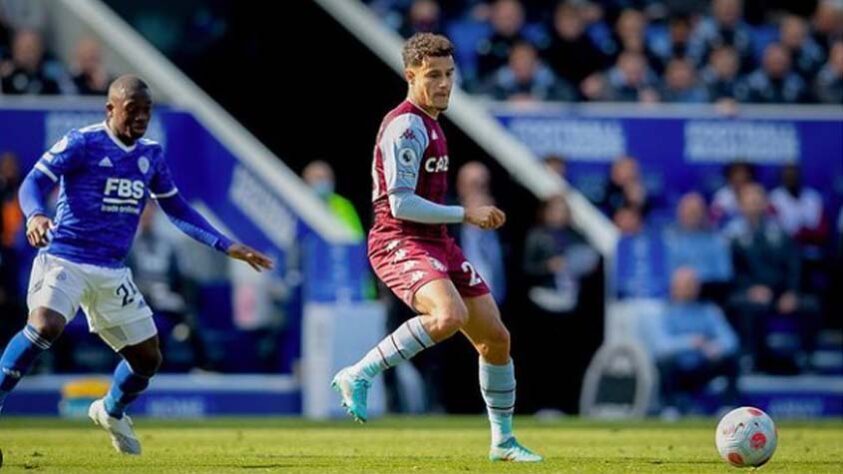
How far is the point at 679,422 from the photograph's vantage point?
61.6 ft

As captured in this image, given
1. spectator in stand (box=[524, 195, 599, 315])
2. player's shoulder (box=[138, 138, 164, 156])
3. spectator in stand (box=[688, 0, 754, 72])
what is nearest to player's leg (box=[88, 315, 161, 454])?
player's shoulder (box=[138, 138, 164, 156])

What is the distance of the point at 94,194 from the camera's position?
41.6 ft

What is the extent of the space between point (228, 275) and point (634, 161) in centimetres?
460

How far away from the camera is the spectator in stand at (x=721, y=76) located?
23.5m

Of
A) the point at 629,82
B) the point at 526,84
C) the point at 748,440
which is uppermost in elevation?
the point at 629,82

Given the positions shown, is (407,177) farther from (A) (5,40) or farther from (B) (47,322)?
(A) (5,40)

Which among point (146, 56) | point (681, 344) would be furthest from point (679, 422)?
point (146, 56)

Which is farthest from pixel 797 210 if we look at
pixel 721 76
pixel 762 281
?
pixel 721 76

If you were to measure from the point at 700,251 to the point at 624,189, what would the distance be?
3.67 ft

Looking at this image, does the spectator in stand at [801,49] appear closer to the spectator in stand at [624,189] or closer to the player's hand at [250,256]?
the spectator in stand at [624,189]

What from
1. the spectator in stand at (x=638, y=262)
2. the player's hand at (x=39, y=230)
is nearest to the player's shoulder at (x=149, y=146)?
the player's hand at (x=39, y=230)

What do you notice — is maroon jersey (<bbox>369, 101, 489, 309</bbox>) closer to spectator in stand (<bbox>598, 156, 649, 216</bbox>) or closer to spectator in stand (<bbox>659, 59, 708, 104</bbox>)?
spectator in stand (<bbox>598, 156, 649, 216</bbox>)

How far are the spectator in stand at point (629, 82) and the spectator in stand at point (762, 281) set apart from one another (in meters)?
1.82

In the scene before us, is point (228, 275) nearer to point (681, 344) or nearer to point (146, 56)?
point (146, 56)
